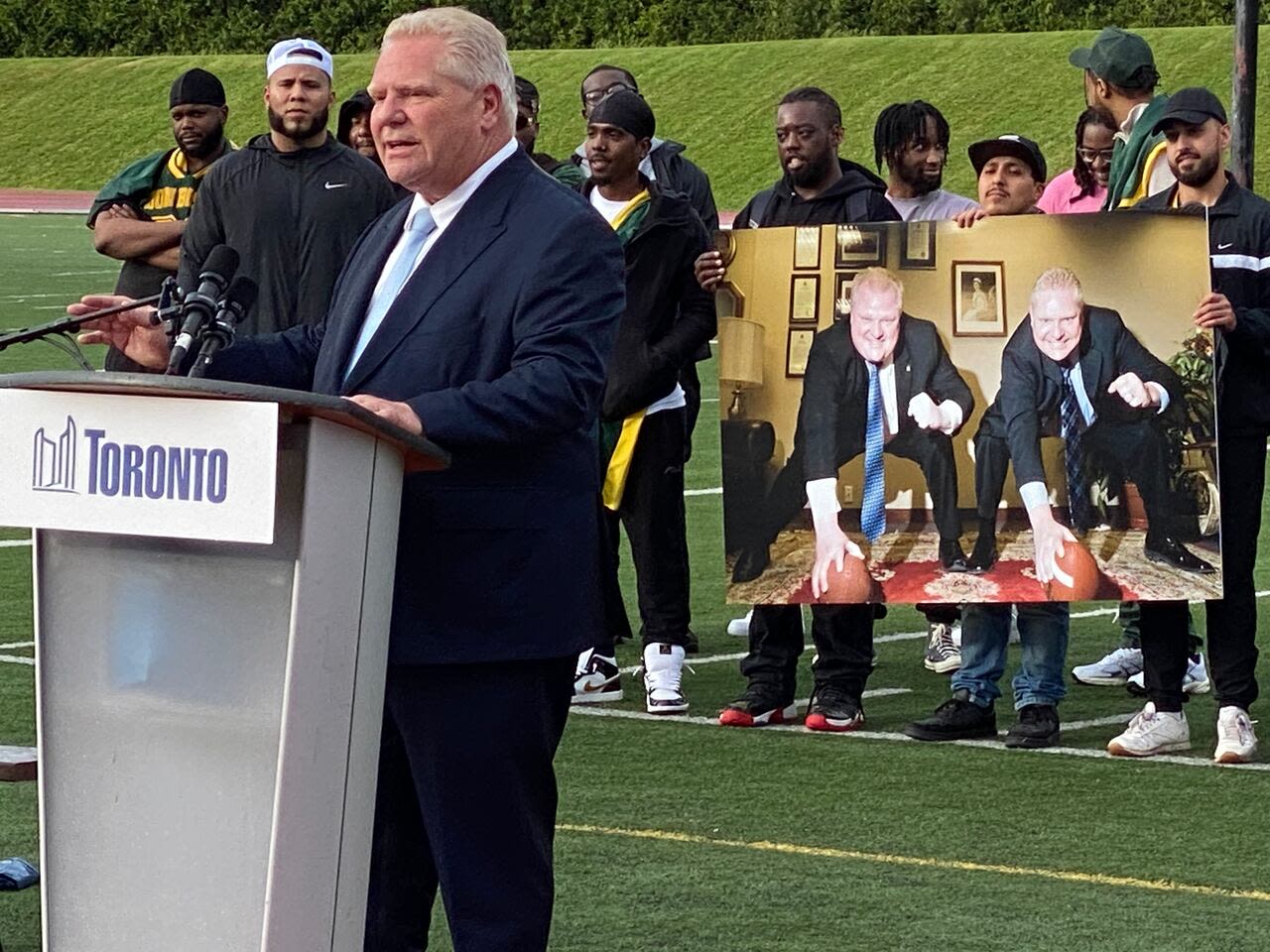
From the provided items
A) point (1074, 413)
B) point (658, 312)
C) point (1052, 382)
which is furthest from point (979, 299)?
point (658, 312)

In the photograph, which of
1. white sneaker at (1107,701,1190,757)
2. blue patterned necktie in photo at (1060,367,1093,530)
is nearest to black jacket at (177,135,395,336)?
blue patterned necktie in photo at (1060,367,1093,530)

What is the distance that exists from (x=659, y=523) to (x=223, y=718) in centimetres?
501

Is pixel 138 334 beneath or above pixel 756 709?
above

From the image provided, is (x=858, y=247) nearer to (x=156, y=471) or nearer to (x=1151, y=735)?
(x=1151, y=735)

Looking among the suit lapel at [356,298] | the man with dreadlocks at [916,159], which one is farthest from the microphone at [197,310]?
the man with dreadlocks at [916,159]

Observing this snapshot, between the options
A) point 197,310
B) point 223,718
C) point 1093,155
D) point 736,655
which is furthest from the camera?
point 1093,155

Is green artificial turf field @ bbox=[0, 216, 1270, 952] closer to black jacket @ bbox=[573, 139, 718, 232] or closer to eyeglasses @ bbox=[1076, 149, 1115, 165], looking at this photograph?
black jacket @ bbox=[573, 139, 718, 232]

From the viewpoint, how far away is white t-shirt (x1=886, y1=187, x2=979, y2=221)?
9102 mm

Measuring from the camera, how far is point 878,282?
848 cm

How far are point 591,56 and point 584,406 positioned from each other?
52339 millimetres

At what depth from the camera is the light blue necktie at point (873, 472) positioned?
Result: 848 centimetres

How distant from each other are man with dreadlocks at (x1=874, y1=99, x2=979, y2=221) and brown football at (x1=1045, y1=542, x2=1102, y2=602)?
143 centimetres

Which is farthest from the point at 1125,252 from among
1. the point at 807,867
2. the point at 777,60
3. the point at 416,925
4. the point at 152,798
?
the point at 777,60

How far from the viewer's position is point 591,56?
184 ft
